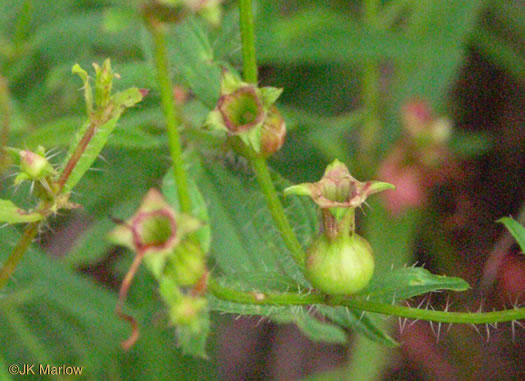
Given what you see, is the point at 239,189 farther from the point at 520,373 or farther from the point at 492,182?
the point at 520,373

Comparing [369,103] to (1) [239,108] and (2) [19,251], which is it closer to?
(1) [239,108]

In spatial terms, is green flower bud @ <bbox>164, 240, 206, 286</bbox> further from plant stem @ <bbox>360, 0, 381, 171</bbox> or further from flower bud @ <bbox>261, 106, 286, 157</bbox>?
plant stem @ <bbox>360, 0, 381, 171</bbox>

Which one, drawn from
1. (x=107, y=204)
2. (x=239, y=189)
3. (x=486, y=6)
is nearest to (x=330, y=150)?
(x=239, y=189)

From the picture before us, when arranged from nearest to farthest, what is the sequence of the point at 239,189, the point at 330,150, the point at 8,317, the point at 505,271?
the point at 239,189, the point at 8,317, the point at 330,150, the point at 505,271

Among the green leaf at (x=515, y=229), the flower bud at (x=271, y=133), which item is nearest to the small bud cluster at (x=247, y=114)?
the flower bud at (x=271, y=133)

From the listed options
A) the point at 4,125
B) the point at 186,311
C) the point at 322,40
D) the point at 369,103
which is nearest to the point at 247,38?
the point at 186,311
